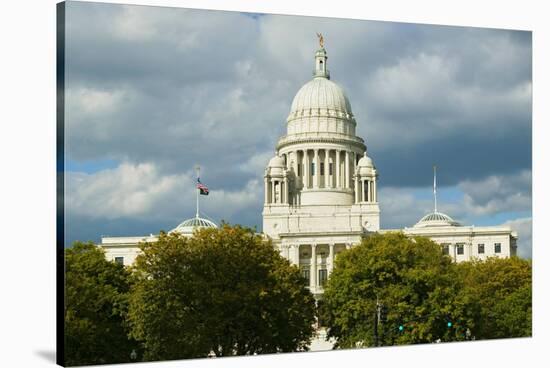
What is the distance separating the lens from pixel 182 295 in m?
50.5

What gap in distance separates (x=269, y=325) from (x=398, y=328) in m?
8.43

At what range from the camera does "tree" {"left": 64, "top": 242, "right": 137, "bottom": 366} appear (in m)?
46.3

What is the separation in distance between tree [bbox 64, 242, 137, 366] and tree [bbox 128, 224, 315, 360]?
1.40 meters

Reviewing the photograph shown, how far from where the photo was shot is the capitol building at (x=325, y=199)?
94688mm

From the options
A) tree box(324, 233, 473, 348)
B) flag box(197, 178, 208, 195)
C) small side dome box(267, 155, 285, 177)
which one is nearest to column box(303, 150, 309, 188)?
small side dome box(267, 155, 285, 177)

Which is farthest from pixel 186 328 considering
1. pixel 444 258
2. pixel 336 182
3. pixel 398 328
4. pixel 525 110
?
pixel 336 182

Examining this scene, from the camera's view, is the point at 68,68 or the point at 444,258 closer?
the point at 68,68

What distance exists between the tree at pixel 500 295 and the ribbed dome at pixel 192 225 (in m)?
Result: 15.3

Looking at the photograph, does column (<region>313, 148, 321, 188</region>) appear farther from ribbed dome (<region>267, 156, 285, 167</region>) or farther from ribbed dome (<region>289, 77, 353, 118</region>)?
ribbed dome (<region>267, 156, 285, 167</region>)

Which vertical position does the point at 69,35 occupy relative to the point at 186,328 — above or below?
above

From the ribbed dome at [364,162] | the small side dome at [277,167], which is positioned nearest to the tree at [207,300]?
the ribbed dome at [364,162]

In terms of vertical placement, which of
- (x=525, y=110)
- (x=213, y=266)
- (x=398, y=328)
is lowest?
(x=398, y=328)

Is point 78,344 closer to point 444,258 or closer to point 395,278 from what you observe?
point 395,278

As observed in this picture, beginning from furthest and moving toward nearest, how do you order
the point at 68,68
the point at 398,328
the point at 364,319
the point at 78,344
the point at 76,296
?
the point at 364,319 → the point at 398,328 → the point at 76,296 → the point at 78,344 → the point at 68,68
